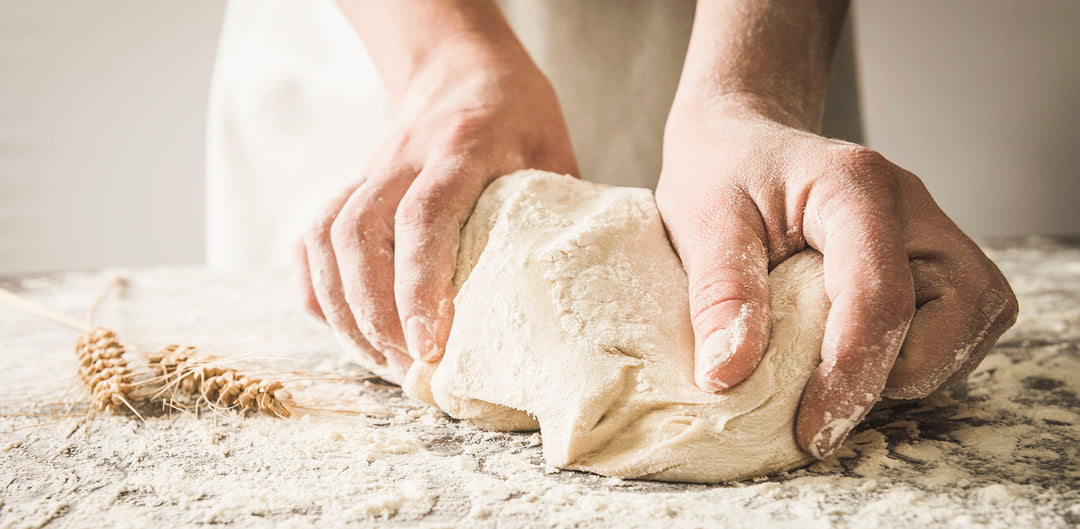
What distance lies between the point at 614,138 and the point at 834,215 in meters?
1.39

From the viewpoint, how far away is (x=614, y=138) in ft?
7.50

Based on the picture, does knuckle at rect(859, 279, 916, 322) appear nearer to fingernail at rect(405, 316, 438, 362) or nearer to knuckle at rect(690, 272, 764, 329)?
knuckle at rect(690, 272, 764, 329)

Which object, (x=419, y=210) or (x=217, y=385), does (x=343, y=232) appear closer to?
(x=419, y=210)

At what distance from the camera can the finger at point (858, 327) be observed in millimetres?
875

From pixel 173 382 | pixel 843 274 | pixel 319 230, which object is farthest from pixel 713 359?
pixel 173 382

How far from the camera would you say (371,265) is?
3.89 ft

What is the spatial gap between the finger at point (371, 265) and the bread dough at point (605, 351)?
9 cm

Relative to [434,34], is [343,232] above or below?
below

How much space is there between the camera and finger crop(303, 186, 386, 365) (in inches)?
49.1

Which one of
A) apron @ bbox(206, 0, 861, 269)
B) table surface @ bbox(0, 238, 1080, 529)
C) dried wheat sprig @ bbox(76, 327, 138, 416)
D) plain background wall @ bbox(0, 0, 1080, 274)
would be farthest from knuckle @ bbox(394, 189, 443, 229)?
plain background wall @ bbox(0, 0, 1080, 274)

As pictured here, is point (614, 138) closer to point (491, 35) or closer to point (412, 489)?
point (491, 35)

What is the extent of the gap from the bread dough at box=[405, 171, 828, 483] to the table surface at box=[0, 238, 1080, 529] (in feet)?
0.13

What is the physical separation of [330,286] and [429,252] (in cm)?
22

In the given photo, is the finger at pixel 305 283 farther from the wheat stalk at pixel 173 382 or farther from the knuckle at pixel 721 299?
the knuckle at pixel 721 299
